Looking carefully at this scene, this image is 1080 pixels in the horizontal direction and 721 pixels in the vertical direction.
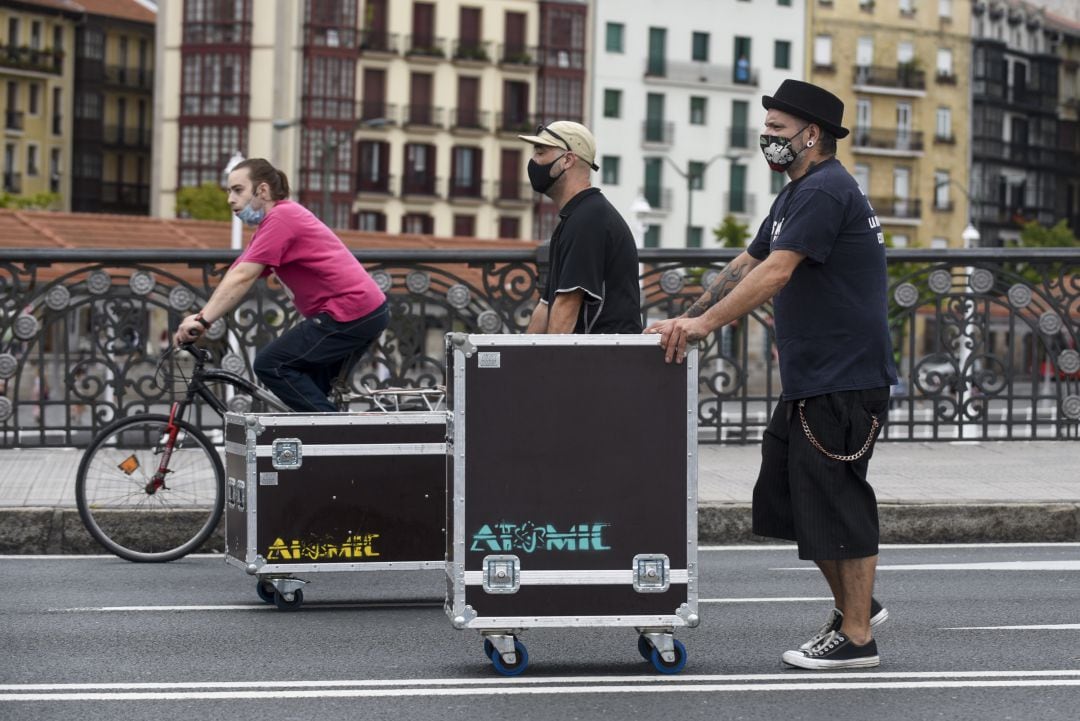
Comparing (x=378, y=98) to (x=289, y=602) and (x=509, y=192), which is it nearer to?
(x=509, y=192)

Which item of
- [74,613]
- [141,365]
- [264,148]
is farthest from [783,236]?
[264,148]

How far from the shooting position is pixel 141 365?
46.3 feet

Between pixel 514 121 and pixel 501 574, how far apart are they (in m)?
90.6

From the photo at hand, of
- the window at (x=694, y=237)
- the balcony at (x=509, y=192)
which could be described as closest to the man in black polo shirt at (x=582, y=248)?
the balcony at (x=509, y=192)

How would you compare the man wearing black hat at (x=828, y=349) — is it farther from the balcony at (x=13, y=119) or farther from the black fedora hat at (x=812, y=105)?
the balcony at (x=13, y=119)

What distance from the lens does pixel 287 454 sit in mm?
8641

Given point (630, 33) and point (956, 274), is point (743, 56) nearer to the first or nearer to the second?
point (630, 33)

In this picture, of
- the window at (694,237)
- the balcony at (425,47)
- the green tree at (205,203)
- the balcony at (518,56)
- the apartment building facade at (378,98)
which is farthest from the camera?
the window at (694,237)

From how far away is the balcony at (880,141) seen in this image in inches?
4190

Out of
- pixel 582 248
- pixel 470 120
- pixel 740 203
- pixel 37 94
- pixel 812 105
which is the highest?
pixel 37 94

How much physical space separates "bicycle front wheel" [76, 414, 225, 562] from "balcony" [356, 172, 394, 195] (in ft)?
272

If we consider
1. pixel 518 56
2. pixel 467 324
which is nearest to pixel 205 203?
pixel 518 56

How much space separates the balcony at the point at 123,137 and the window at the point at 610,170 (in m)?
27.1

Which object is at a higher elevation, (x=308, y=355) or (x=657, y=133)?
(x=657, y=133)
